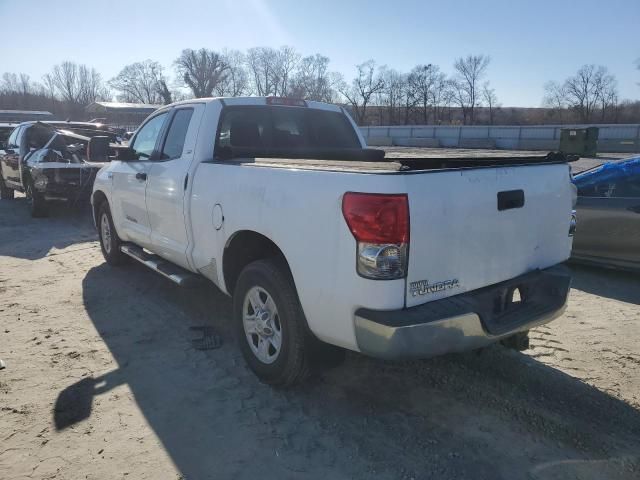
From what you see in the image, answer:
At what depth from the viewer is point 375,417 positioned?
306 cm

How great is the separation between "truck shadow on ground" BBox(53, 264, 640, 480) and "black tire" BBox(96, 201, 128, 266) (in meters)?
2.30

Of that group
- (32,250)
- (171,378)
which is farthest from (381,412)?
(32,250)

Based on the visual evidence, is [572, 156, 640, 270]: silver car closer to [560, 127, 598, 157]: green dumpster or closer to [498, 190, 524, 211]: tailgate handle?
[498, 190, 524, 211]: tailgate handle

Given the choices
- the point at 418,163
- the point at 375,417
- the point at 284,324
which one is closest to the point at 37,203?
the point at 284,324

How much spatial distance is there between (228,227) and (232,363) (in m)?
1.10

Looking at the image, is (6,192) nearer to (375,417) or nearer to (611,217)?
(375,417)

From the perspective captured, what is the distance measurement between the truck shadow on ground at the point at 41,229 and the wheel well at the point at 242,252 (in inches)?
187

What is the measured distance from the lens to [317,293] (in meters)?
2.77

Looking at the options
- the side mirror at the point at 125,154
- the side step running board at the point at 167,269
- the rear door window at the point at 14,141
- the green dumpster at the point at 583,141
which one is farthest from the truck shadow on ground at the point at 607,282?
the green dumpster at the point at 583,141

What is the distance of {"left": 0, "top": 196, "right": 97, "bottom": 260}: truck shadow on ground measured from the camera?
25.2 ft

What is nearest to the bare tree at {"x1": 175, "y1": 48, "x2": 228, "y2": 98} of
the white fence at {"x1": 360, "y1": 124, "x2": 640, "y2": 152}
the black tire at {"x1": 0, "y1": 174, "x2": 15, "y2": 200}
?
the white fence at {"x1": 360, "y1": 124, "x2": 640, "y2": 152}

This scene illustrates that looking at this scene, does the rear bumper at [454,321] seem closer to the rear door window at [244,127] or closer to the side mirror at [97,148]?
the rear door window at [244,127]

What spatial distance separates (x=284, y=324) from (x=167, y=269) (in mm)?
1915

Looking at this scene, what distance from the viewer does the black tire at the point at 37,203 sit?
992 centimetres
